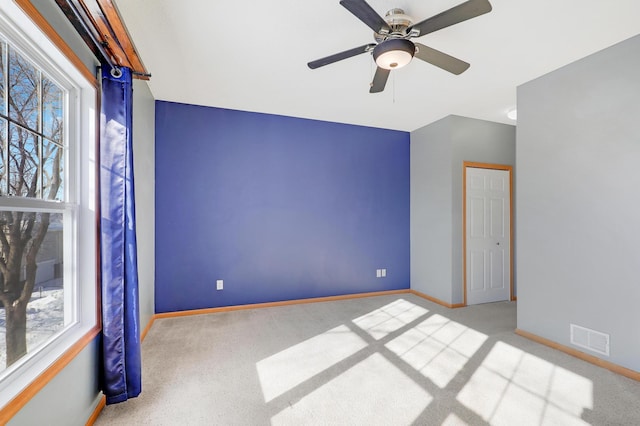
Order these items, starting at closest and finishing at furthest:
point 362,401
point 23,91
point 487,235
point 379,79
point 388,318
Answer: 1. point 23,91
2. point 362,401
3. point 379,79
4. point 388,318
5. point 487,235

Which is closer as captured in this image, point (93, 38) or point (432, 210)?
point (93, 38)

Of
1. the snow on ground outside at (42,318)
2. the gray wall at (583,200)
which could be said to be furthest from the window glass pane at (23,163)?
the gray wall at (583,200)

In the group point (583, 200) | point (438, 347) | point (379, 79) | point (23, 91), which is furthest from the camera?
point (438, 347)

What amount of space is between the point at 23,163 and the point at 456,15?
2373 mm

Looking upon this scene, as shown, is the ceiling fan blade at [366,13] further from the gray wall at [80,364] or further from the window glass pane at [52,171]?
the window glass pane at [52,171]

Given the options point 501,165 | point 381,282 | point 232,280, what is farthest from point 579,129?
point 232,280

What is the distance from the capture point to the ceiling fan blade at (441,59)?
6.39 feet

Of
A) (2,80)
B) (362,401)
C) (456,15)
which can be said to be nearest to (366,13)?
(456,15)

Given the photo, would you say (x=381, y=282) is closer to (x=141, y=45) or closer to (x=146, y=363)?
(x=146, y=363)

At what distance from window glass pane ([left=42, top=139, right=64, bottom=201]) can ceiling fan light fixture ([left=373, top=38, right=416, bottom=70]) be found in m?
2.00

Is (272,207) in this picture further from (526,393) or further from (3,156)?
(526,393)

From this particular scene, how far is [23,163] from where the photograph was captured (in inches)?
53.9

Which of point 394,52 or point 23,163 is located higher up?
point 394,52

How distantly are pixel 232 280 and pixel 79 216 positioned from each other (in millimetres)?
2208
